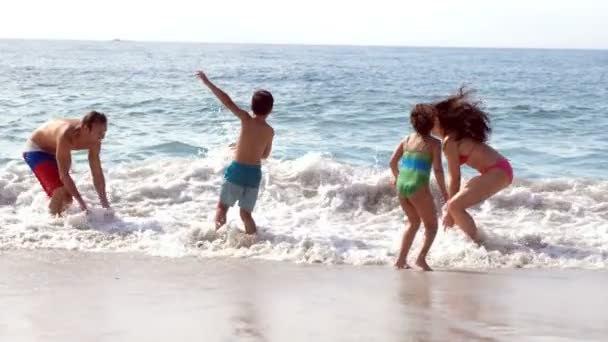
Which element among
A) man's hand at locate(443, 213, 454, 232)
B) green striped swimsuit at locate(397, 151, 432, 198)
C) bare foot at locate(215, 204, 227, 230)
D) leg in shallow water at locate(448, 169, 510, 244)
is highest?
green striped swimsuit at locate(397, 151, 432, 198)

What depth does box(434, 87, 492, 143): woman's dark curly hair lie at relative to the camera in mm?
6477

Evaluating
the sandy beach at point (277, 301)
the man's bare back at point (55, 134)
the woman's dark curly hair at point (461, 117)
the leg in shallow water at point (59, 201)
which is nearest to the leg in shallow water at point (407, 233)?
the sandy beach at point (277, 301)

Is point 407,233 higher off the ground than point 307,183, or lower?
higher

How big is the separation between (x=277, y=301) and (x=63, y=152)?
3.12 m

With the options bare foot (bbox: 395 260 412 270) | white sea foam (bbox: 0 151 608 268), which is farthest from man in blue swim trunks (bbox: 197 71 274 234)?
bare foot (bbox: 395 260 412 270)

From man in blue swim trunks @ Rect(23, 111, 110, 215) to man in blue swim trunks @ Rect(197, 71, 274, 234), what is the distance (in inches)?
47.3

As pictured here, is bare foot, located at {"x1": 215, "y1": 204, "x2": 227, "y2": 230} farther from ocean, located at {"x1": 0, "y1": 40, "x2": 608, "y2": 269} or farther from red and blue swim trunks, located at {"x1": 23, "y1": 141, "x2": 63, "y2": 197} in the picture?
red and blue swim trunks, located at {"x1": 23, "y1": 141, "x2": 63, "y2": 197}

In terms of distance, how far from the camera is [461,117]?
256 inches

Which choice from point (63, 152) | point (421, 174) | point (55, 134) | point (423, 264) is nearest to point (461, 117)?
point (421, 174)

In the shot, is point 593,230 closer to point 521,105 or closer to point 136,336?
point 136,336

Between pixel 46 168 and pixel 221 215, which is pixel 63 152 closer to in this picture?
pixel 46 168

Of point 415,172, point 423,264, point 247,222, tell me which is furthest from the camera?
point 247,222

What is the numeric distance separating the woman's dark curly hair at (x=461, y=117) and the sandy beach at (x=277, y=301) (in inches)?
45.1

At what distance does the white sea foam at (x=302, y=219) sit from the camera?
665 cm
